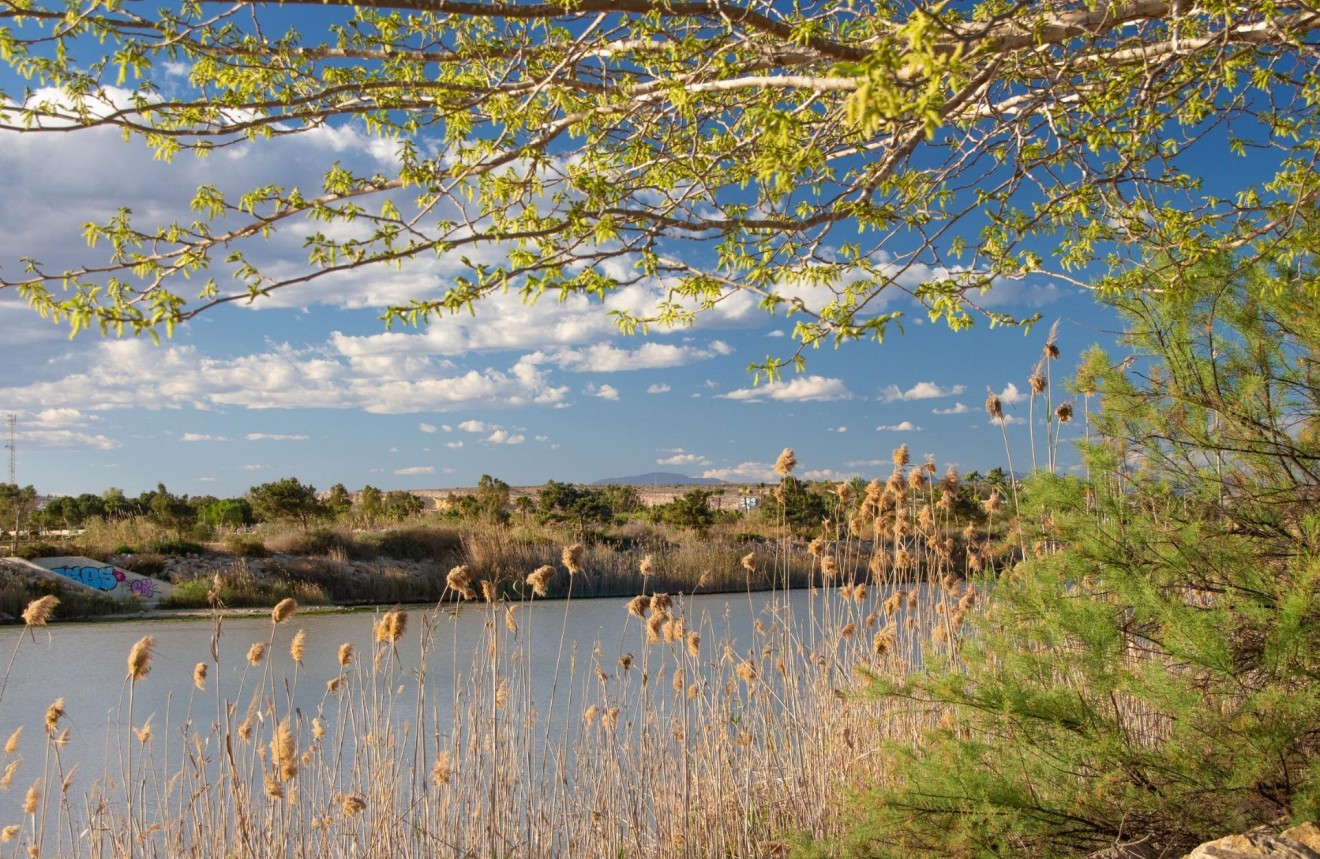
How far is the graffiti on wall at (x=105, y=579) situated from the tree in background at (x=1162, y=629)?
16448 millimetres

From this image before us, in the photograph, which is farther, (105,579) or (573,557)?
(105,579)

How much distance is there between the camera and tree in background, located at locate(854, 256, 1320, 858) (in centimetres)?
270

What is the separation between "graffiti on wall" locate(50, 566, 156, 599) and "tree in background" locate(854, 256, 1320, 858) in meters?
16.4

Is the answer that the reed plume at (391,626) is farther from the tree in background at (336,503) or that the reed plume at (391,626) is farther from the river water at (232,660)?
the tree in background at (336,503)

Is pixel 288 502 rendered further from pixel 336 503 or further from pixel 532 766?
pixel 532 766

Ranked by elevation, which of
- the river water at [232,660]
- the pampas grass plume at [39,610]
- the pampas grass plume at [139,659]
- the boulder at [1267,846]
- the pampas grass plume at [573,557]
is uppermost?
the pampas grass plume at [573,557]

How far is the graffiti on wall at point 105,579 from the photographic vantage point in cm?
1691

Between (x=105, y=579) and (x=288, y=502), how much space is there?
5262 mm

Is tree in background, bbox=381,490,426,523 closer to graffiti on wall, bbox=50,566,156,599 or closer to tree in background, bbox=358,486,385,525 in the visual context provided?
tree in background, bbox=358,486,385,525

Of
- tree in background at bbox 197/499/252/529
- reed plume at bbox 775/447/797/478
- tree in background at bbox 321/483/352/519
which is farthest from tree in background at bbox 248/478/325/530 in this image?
reed plume at bbox 775/447/797/478

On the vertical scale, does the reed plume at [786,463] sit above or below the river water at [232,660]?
above

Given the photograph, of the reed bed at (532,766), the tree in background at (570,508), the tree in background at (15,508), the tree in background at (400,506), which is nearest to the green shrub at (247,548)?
the tree in background at (15,508)

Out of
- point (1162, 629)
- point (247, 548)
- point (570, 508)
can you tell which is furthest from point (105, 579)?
point (1162, 629)

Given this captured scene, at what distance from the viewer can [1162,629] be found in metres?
2.86
